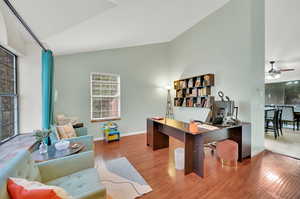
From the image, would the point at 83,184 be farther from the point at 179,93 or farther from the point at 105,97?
the point at 179,93

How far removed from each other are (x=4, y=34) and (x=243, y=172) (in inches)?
183

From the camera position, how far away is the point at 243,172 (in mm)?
2266

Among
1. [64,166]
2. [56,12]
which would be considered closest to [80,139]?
[64,166]

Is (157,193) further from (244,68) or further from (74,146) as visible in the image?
(244,68)

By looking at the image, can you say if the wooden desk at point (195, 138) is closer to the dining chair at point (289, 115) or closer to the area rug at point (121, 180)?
the area rug at point (121, 180)

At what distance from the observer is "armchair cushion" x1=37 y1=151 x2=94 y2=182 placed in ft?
4.81

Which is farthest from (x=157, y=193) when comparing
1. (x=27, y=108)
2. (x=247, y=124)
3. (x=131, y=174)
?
(x=27, y=108)

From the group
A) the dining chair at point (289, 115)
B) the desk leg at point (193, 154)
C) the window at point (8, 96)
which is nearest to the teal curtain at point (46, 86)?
the window at point (8, 96)

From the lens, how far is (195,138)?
7.50 feet

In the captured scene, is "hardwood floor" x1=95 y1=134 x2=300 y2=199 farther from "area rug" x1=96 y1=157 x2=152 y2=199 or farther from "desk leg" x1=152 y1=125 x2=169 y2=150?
"desk leg" x1=152 y1=125 x2=169 y2=150

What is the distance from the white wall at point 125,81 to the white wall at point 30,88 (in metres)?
0.58

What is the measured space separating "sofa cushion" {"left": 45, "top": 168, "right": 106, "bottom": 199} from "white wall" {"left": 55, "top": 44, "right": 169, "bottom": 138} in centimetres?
257

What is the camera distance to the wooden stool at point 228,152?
2455 mm

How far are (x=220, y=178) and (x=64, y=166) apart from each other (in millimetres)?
2283
